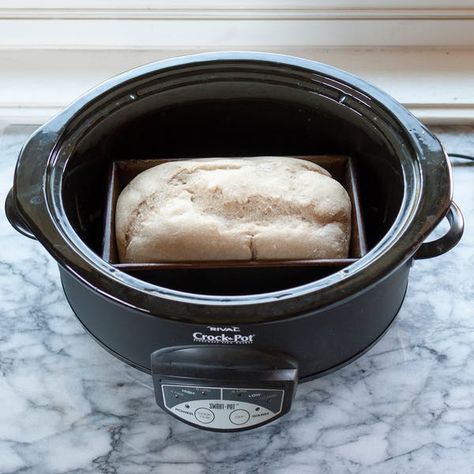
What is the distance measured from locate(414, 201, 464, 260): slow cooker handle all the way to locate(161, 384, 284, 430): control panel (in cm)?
23

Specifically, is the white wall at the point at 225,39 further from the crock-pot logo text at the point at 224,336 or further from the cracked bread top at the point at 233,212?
the crock-pot logo text at the point at 224,336

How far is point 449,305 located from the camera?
1.07 m

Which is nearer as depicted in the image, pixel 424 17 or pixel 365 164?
pixel 365 164

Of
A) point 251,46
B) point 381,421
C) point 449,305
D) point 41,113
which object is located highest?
point 251,46

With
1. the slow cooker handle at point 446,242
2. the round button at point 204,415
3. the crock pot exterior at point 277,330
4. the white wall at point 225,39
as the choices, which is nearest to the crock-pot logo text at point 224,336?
the crock pot exterior at point 277,330

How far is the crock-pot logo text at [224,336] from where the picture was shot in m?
0.78

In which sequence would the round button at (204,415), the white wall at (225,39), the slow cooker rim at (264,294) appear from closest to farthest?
the slow cooker rim at (264,294) < the round button at (204,415) < the white wall at (225,39)

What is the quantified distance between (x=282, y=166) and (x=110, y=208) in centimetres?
23

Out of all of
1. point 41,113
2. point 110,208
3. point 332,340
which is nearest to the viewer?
point 332,340

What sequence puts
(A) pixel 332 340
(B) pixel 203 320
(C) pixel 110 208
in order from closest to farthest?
(B) pixel 203 320, (A) pixel 332 340, (C) pixel 110 208

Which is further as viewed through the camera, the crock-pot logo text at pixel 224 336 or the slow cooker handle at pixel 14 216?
the slow cooker handle at pixel 14 216

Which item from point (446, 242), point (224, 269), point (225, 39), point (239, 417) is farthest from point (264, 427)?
→ point (225, 39)

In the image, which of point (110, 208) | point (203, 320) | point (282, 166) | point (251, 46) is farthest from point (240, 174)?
point (251, 46)

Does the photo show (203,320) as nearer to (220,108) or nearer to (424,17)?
(220,108)
